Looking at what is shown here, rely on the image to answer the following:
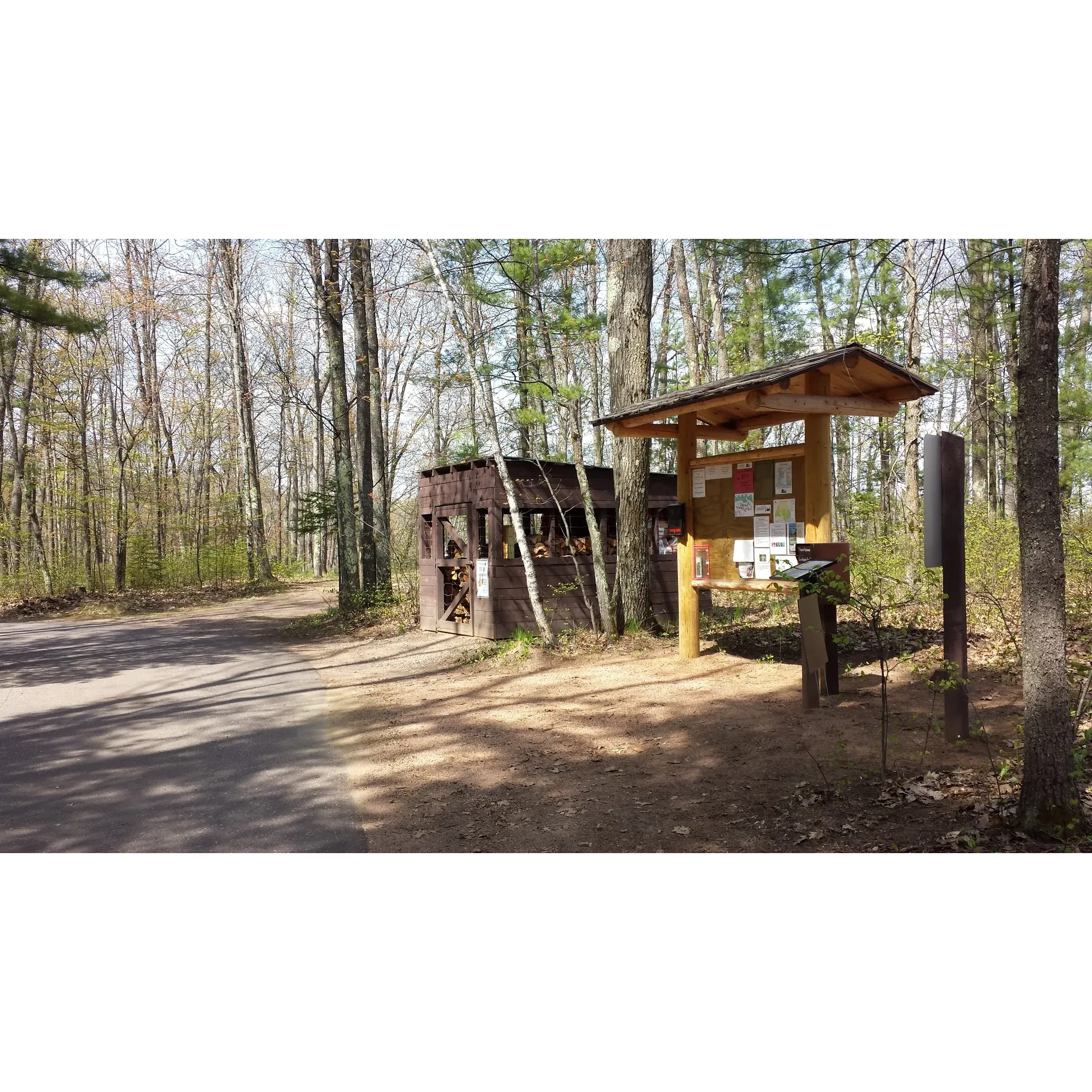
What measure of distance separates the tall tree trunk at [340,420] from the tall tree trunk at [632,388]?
662 cm

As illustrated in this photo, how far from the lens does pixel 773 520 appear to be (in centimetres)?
702

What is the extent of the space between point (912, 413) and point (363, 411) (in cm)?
1081

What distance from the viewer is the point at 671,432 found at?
843 cm

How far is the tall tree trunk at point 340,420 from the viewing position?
14.3 m

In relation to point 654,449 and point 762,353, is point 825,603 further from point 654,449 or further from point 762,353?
point 654,449

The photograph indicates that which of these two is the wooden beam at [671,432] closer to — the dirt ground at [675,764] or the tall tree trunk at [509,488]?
the tall tree trunk at [509,488]

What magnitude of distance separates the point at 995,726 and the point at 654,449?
15097mm

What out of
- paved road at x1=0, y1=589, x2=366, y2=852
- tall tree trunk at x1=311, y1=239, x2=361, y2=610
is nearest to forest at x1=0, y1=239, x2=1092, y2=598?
tall tree trunk at x1=311, y1=239, x2=361, y2=610

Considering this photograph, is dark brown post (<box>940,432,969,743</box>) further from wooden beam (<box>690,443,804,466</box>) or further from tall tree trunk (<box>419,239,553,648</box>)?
tall tree trunk (<box>419,239,553,648</box>)

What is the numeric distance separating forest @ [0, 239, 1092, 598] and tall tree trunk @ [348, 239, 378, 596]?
66mm

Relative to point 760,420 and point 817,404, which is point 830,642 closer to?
point 817,404

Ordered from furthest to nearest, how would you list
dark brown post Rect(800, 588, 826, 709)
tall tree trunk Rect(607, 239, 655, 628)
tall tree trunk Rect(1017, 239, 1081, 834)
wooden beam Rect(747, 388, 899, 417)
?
tall tree trunk Rect(607, 239, 655, 628), wooden beam Rect(747, 388, 899, 417), dark brown post Rect(800, 588, 826, 709), tall tree trunk Rect(1017, 239, 1081, 834)

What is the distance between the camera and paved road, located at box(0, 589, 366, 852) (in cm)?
413

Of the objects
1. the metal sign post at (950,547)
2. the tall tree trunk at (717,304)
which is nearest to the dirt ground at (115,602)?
the tall tree trunk at (717,304)
